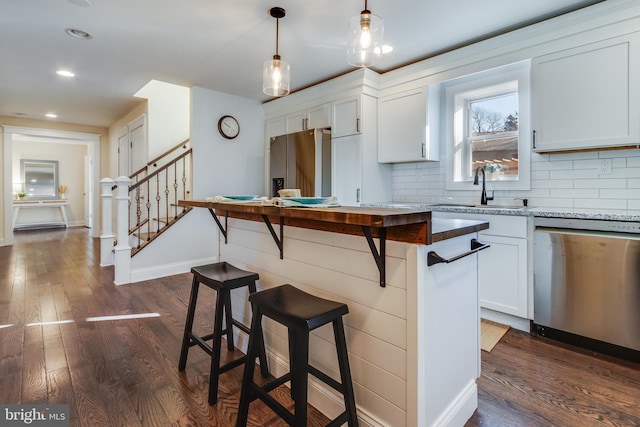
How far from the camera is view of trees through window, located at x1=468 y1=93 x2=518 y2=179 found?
3.08 meters

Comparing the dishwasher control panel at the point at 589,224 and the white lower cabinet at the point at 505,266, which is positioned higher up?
the dishwasher control panel at the point at 589,224

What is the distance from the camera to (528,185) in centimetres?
285

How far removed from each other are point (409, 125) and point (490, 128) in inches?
31.3

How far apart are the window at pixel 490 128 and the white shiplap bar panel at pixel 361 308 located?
7.51 feet

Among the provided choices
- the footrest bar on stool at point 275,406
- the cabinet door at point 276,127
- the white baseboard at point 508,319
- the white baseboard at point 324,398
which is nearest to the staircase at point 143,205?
the cabinet door at point 276,127

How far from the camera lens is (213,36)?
2.88 m

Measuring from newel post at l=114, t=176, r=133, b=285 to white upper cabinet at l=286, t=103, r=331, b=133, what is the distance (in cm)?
214

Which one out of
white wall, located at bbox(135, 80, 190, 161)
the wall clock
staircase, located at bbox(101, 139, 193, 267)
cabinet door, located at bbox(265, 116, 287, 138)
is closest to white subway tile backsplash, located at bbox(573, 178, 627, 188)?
cabinet door, located at bbox(265, 116, 287, 138)

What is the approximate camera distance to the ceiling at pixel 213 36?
2.41 metres

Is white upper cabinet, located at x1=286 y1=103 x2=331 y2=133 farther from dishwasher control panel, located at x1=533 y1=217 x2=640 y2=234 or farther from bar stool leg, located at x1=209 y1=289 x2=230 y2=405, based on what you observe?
bar stool leg, located at x1=209 y1=289 x2=230 y2=405

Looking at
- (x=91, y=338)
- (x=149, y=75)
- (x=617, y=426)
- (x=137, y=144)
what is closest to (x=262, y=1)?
(x=149, y=75)

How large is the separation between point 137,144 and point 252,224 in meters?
4.52

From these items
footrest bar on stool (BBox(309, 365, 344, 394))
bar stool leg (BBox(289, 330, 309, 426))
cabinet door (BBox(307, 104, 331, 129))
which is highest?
cabinet door (BBox(307, 104, 331, 129))

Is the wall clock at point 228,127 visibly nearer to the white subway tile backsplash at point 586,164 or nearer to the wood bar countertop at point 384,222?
the wood bar countertop at point 384,222
